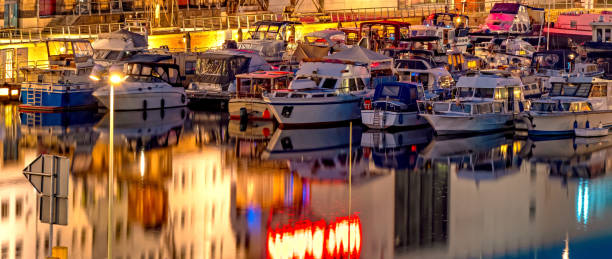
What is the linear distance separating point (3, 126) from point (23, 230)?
1621 centimetres

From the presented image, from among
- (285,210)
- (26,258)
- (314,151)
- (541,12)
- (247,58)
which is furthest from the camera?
(541,12)

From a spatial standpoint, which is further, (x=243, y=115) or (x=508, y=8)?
(x=508, y=8)

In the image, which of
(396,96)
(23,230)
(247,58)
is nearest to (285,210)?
(23,230)

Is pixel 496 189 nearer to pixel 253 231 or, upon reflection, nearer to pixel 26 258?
pixel 253 231

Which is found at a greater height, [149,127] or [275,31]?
[275,31]

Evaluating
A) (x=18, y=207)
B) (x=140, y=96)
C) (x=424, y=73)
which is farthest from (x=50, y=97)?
(x=18, y=207)

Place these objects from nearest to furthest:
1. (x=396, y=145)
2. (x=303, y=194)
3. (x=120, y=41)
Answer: (x=303, y=194)
(x=396, y=145)
(x=120, y=41)

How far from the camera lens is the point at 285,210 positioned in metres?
23.7

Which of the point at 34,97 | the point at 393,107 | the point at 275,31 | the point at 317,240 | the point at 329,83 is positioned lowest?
the point at 317,240

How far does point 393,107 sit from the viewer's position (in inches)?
1401

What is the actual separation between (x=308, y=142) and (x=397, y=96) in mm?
4146

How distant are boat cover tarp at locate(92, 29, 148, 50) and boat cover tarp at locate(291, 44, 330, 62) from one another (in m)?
6.69

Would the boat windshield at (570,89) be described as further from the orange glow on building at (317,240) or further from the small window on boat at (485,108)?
the orange glow on building at (317,240)

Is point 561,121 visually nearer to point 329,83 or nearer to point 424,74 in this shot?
Result: point 424,74
